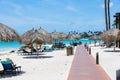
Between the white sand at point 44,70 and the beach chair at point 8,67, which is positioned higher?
the beach chair at point 8,67

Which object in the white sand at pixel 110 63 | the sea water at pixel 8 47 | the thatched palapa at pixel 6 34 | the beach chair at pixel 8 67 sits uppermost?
the thatched palapa at pixel 6 34

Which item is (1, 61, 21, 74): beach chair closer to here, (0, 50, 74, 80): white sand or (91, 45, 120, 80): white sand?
(0, 50, 74, 80): white sand

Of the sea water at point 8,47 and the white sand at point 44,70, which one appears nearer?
the white sand at point 44,70

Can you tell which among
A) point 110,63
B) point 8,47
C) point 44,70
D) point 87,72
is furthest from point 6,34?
point 8,47

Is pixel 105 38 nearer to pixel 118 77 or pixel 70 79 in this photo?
pixel 70 79

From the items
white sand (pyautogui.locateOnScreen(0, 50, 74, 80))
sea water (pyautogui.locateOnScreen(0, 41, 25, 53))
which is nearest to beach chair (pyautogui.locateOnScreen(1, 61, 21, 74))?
white sand (pyautogui.locateOnScreen(0, 50, 74, 80))

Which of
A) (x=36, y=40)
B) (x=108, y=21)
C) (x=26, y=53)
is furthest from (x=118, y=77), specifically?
(x=108, y=21)

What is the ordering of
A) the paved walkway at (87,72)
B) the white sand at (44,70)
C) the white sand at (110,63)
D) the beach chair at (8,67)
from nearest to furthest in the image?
the paved walkway at (87,72) → the white sand at (44,70) → the beach chair at (8,67) → the white sand at (110,63)

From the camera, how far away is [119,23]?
155 feet

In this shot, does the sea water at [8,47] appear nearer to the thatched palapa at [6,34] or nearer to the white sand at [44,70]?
the white sand at [44,70]

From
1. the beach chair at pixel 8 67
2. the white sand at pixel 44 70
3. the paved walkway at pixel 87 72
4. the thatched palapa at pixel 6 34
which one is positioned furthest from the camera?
the thatched palapa at pixel 6 34

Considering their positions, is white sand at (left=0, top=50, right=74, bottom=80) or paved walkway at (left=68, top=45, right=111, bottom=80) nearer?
paved walkway at (left=68, top=45, right=111, bottom=80)

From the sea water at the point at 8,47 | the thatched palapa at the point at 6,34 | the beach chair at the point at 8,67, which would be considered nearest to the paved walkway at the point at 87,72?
the beach chair at the point at 8,67

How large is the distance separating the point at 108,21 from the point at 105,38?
1715 centimetres
